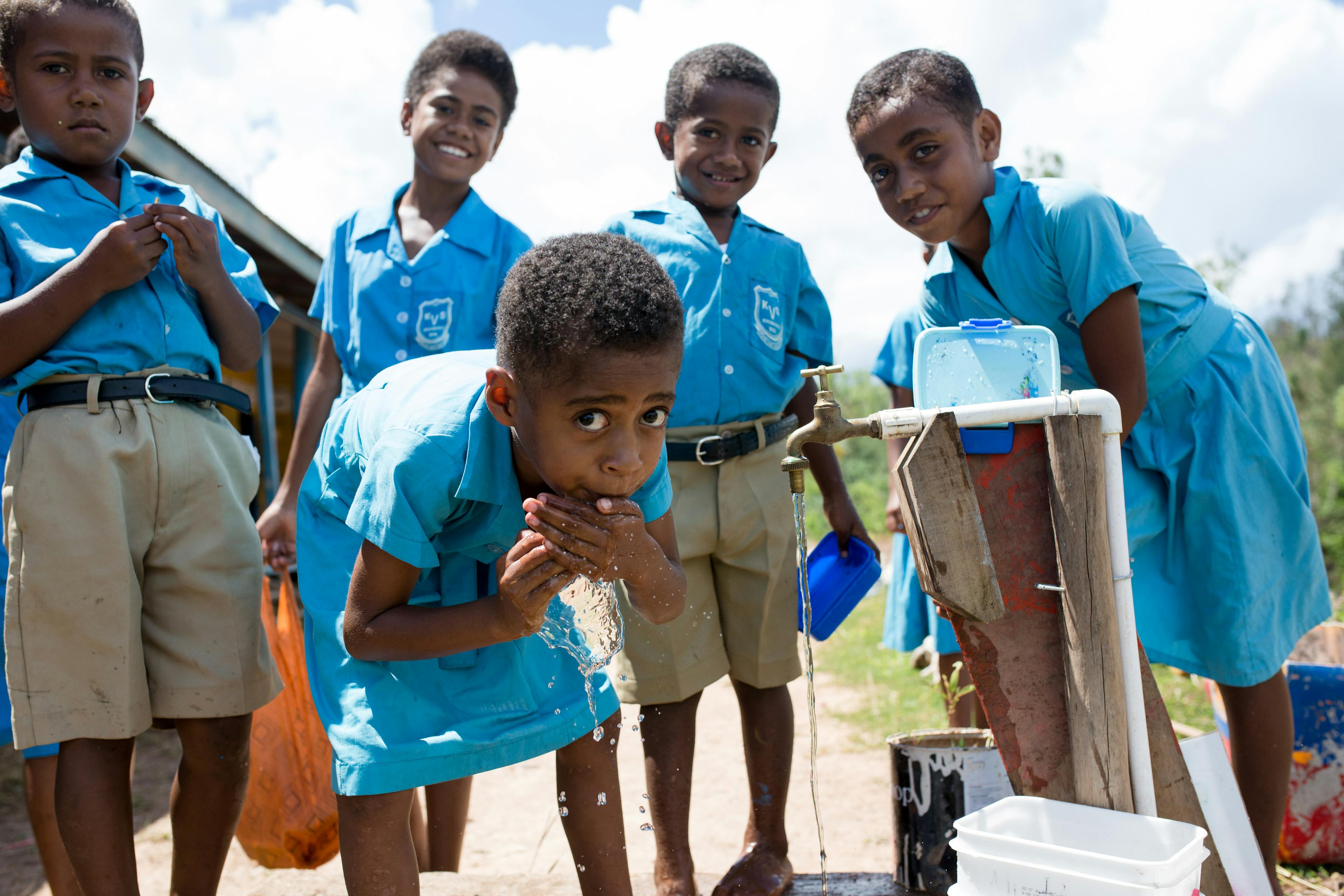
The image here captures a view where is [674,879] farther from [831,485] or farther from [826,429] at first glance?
[826,429]

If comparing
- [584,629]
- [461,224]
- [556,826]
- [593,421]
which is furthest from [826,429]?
[556,826]

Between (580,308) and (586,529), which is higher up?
(580,308)

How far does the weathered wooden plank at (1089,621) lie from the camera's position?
173 centimetres

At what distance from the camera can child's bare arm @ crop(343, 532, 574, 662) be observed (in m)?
1.65

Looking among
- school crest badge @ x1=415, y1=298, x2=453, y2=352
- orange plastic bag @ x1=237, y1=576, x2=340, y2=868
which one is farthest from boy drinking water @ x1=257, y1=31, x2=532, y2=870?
orange plastic bag @ x1=237, y1=576, x2=340, y2=868

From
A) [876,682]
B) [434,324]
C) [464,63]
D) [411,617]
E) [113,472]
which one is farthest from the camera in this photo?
[876,682]

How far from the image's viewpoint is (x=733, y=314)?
2.52m

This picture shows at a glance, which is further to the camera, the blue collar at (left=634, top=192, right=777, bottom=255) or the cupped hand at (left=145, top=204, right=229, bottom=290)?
the blue collar at (left=634, top=192, right=777, bottom=255)

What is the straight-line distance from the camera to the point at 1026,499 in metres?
1.82

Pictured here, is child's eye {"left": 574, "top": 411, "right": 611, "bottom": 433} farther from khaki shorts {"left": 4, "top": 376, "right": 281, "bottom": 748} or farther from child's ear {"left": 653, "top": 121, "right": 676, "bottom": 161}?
child's ear {"left": 653, "top": 121, "right": 676, "bottom": 161}

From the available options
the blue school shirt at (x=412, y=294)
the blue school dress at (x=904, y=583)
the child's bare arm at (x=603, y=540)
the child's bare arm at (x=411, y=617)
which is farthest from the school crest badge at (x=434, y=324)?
the blue school dress at (x=904, y=583)

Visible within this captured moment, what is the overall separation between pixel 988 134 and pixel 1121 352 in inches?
25.2

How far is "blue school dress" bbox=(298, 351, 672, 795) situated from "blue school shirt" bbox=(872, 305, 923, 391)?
1.21m

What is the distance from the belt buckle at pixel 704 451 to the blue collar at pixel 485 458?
2.41ft
